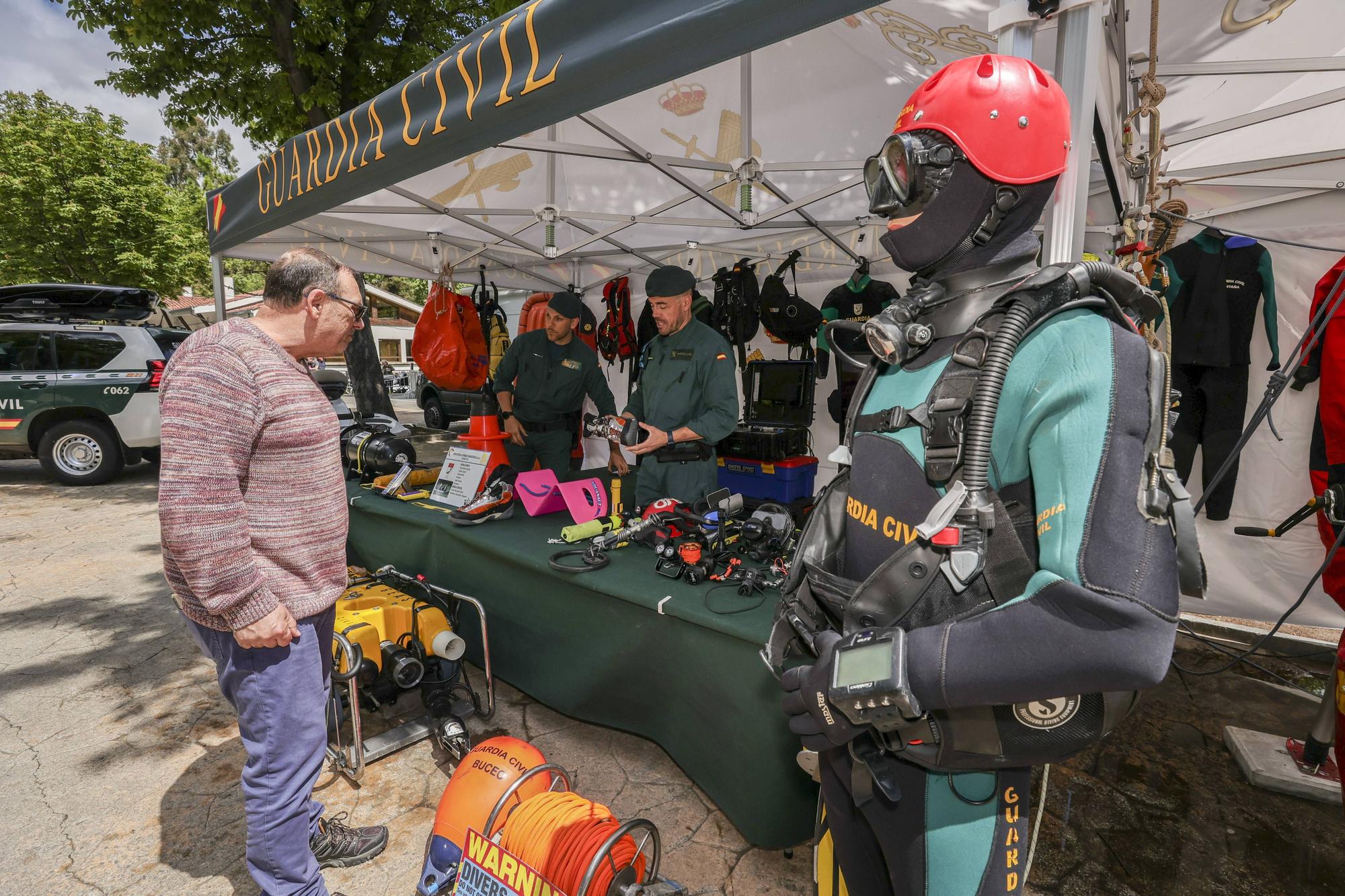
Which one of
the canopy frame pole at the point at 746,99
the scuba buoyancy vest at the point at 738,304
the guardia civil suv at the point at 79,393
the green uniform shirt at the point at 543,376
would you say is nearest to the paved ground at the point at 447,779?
the green uniform shirt at the point at 543,376

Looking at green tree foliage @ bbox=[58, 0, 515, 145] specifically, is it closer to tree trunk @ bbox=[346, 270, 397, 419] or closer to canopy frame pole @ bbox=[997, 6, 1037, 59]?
tree trunk @ bbox=[346, 270, 397, 419]

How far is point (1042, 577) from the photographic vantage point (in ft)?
2.38

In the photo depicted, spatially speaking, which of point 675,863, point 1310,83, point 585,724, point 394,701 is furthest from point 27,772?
point 1310,83

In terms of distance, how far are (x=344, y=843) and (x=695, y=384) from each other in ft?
8.29

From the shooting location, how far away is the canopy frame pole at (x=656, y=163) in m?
3.25

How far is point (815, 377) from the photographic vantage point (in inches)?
231

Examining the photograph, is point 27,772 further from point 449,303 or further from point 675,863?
point 449,303

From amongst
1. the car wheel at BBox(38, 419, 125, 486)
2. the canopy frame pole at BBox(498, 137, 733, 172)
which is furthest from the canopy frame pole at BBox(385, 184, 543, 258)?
the car wheel at BBox(38, 419, 125, 486)

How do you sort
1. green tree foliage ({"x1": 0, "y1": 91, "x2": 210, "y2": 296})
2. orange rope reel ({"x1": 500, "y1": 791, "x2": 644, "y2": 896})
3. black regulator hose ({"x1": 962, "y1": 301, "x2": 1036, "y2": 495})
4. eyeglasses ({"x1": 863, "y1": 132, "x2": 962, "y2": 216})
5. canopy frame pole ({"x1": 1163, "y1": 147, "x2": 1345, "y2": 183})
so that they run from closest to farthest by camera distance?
black regulator hose ({"x1": 962, "y1": 301, "x2": 1036, "y2": 495}), eyeglasses ({"x1": 863, "y1": 132, "x2": 962, "y2": 216}), orange rope reel ({"x1": 500, "y1": 791, "x2": 644, "y2": 896}), canopy frame pole ({"x1": 1163, "y1": 147, "x2": 1345, "y2": 183}), green tree foliage ({"x1": 0, "y1": 91, "x2": 210, "y2": 296})

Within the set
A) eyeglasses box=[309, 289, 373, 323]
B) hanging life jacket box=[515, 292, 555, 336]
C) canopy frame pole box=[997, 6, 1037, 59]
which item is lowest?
eyeglasses box=[309, 289, 373, 323]

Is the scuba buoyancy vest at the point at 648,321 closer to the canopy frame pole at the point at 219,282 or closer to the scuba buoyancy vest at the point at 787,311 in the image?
the scuba buoyancy vest at the point at 787,311

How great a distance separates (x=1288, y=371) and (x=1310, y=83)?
1.97 meters

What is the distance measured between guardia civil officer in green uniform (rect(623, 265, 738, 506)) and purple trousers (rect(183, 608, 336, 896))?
1.86 meters

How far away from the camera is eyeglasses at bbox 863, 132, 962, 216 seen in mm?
942
